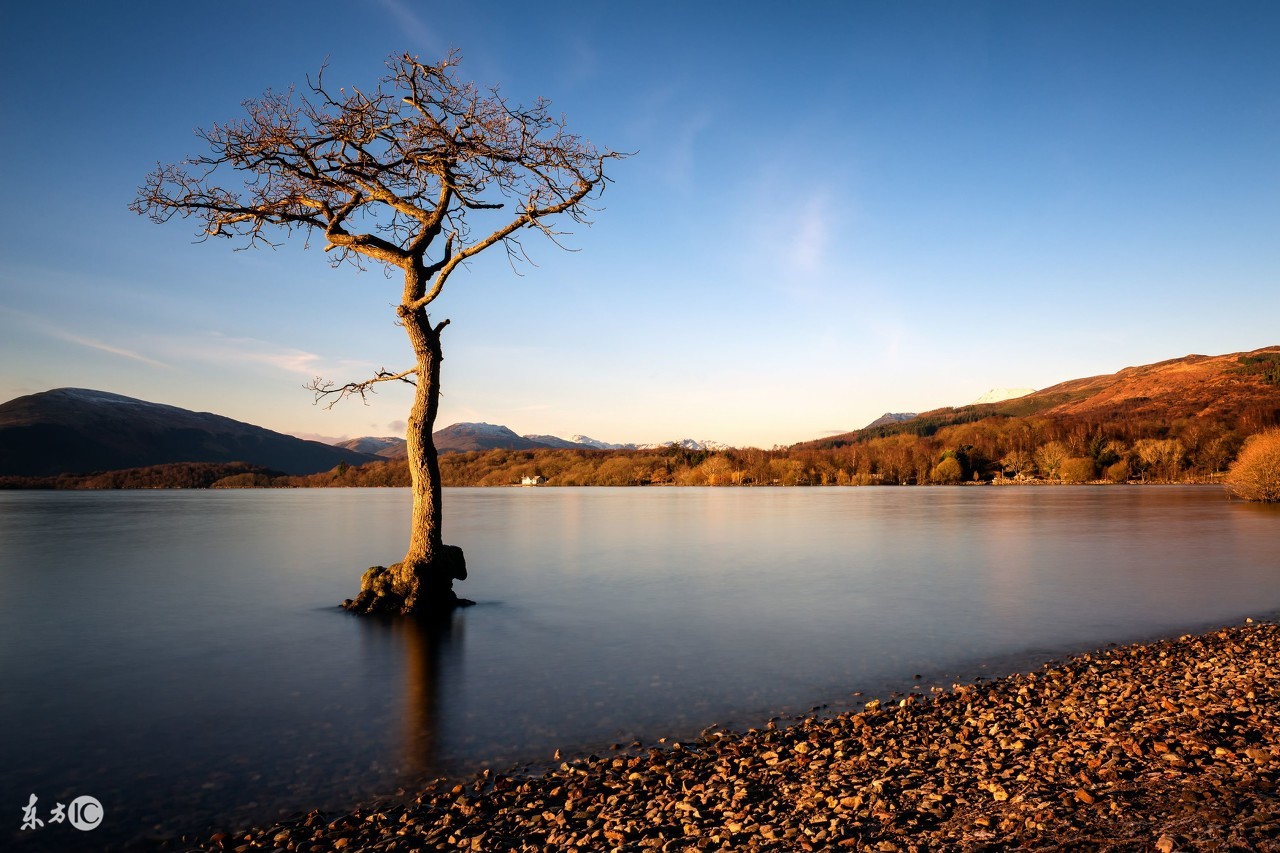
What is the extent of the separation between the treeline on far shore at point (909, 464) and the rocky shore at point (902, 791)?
12636 centimetres

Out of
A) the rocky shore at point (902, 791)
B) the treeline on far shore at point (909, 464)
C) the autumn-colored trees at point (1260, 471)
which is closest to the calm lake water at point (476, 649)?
the rocky shore at point (902, 791)

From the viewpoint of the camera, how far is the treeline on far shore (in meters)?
121

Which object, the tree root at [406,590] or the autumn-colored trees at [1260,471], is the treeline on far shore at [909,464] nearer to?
the autumn-colored trees at [1260,471]

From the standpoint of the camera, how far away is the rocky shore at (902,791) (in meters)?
4.61

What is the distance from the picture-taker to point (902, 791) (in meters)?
5.33

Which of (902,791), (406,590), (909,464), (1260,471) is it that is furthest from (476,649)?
(909,464)

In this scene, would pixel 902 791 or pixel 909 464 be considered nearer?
pixel 902 791

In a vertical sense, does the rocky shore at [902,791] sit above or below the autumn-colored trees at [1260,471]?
below

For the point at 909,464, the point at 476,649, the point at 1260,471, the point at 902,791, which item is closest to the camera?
the point at 902,791

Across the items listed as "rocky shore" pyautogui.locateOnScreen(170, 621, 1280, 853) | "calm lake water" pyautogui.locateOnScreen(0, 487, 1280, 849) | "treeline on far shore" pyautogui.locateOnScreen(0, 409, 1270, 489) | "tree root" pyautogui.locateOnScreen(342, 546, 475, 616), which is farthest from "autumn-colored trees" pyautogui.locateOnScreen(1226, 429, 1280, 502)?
"treeline on far shore" pyautogui.locateOnScreen(0, 409, 1270, 489)

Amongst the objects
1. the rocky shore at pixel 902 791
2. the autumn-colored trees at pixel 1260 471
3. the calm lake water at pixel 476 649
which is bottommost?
the calm lake water at pixel 476 649

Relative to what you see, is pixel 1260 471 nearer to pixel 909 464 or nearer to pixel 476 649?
pixel 476 649

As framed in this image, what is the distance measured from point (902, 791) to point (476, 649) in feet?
25.7

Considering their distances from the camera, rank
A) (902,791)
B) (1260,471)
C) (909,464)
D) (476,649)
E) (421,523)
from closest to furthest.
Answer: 1. (902,791)
2. (476,649)
3. (421,523)
4. (1260,471)
5. (909,464)
